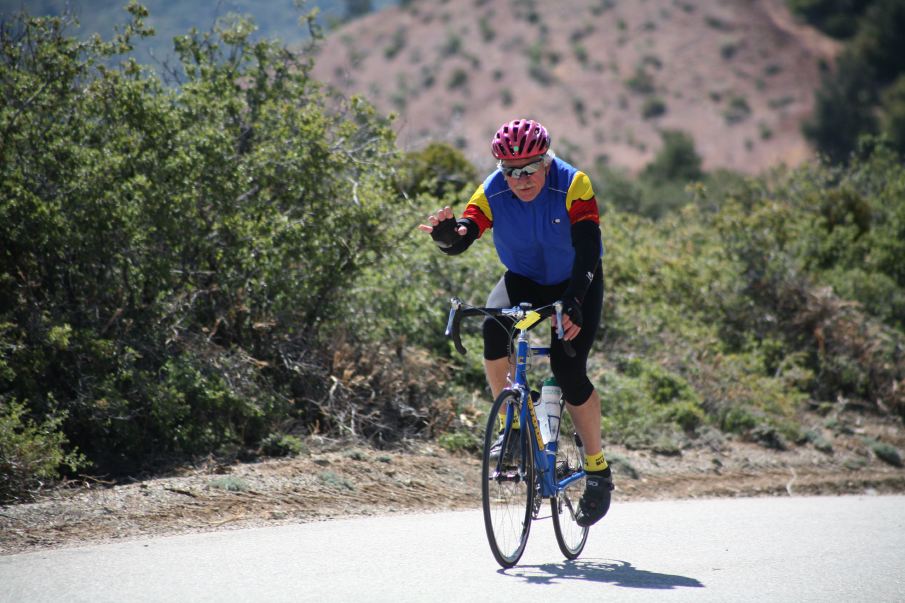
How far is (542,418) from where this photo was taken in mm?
6109

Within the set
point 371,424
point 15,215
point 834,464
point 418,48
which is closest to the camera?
point 15,215

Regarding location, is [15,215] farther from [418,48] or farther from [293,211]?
[418,48]

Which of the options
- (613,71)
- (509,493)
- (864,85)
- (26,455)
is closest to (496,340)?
(509,493)

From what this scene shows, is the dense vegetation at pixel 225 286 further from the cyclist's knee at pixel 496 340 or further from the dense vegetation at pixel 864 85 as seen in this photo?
the dense vegetation at pixel 864 85

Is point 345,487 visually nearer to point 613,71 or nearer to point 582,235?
point 582,235

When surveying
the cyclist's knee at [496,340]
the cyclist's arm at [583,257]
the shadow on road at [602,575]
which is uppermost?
the cyclist's arm at [583,257]

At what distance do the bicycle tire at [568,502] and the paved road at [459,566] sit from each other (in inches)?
4.2

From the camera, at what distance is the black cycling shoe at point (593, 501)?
6.27 meters

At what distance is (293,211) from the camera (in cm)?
973

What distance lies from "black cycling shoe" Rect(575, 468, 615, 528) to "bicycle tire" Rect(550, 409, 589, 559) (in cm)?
8

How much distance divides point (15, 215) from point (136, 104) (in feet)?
4.58

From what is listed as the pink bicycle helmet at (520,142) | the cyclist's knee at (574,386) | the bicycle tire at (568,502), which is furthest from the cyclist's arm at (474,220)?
the bicycle tire at (568,502)

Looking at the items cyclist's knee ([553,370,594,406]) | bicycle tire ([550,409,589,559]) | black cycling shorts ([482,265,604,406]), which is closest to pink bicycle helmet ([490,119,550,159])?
black cycling shorts ([482,265,604,406])

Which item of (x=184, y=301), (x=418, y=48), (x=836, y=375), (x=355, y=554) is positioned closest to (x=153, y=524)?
(x=355, y=554)
